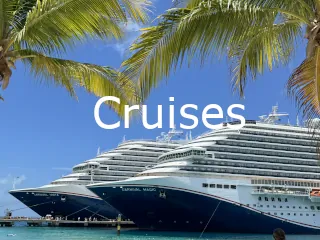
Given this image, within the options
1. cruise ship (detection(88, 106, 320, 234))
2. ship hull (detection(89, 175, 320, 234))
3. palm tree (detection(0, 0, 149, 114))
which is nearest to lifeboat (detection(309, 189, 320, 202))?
cruise ship (detection(88, 106, 320, 234))

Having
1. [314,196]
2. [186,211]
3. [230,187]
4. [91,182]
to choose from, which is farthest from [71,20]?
[91,182]

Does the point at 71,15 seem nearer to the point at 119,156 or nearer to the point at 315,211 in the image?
the point at 315,211

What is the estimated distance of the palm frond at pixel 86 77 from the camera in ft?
24.9

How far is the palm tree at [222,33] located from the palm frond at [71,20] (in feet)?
1.34

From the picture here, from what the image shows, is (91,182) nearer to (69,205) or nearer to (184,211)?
(69,205)

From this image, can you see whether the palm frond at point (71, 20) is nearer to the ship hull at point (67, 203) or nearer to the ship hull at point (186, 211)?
the ship hull at point (186, 211)

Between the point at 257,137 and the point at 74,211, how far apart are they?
25.4 meters

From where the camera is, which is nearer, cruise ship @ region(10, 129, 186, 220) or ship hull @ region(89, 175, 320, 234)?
ship hull @ region(89, 175, 320, 234)

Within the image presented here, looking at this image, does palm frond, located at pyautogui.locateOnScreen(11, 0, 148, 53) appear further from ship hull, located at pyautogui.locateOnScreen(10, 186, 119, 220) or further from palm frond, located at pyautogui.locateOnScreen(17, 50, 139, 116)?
ship hull, located at pyautogui.locateOnScreen(10, 186, 119, 220)

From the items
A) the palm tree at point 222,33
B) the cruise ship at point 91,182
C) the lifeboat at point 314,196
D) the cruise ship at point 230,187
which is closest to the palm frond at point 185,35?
the palm tree at point 222,33

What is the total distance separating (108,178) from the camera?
6159 centimetres

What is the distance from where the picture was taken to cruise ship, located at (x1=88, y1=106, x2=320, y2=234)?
40.6 metres

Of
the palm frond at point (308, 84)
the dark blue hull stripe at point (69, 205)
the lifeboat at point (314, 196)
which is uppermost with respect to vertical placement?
the palm frond at point (308, 84)

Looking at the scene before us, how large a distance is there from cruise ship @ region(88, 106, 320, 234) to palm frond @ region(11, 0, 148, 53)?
34027mm
